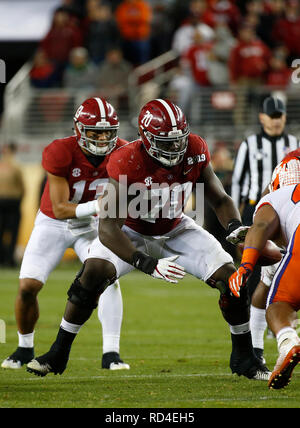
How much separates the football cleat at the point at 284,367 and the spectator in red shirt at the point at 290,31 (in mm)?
9677

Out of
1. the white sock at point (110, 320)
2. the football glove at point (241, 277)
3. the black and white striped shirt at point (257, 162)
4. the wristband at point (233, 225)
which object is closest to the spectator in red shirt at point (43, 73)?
the black and white striped shirt at point (257, 162)

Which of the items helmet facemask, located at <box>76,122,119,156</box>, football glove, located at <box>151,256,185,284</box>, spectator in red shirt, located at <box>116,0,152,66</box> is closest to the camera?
football glove, located at <box>151,256,185,284</box>

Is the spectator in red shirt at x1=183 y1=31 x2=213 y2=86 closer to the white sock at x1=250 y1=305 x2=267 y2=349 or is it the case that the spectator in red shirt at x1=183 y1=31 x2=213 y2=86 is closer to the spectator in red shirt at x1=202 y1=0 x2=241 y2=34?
the spectator in red shirt at x1=202 y1=0 x2=241 y2=34

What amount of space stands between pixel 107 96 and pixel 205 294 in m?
4.27

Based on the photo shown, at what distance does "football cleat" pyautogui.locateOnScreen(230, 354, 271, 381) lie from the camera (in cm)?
498

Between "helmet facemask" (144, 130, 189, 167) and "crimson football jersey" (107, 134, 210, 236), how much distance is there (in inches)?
3.6

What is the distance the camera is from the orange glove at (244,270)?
4480 millimetres

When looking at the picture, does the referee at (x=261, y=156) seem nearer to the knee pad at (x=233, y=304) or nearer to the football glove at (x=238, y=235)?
the knee pad at (x=233, y=304)

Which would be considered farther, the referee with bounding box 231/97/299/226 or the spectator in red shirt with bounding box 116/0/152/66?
the spectator in red shirt with bounding box 116/0/152/66

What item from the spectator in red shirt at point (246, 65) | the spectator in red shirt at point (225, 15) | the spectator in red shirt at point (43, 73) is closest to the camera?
the spectator in red shirt at point (246, 65)

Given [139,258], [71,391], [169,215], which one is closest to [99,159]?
[169,215]

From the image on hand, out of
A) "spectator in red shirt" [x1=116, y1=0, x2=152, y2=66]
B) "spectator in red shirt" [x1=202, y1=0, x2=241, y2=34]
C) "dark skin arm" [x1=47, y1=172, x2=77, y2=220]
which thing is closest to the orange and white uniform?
"dark skin arm" [x1=47, y1=172, x2=77, y2=220]

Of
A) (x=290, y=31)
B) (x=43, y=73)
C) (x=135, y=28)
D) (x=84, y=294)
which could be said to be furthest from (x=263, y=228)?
(x=43, y=73)

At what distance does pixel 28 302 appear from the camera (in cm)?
552
